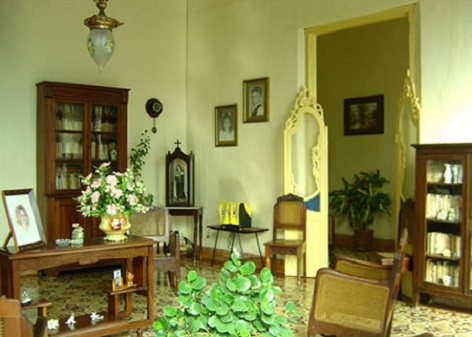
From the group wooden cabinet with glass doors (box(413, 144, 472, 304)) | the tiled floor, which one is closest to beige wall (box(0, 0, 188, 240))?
the tiled floor

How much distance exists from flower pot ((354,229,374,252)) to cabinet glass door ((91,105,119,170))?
4218 millimetres

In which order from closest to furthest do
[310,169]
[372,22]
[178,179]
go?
[372,22] < [310,169] < [178,179]

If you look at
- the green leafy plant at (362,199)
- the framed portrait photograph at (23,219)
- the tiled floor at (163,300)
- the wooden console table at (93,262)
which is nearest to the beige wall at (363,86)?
the green leafy plant at (362,199)

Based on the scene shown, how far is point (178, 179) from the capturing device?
822cm

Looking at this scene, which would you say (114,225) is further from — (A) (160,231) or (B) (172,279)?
(B) (172,279)

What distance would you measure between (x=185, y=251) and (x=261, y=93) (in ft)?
9.08

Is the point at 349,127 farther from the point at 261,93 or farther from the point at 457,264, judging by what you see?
the point at 457,264

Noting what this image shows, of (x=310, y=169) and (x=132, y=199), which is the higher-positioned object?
(x=310, y=169)

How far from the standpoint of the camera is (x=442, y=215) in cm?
538

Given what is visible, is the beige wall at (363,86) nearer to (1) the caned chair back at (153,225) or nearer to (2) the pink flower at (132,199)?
(1) the caned chair back at (153,225)

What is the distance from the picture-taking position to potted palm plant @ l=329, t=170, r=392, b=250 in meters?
8.68

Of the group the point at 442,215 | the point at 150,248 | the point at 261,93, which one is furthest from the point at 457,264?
the point at 261,93

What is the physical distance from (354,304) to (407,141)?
111 inches

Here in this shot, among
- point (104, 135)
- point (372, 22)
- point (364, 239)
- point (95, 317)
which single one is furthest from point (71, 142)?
point (364, 239)
